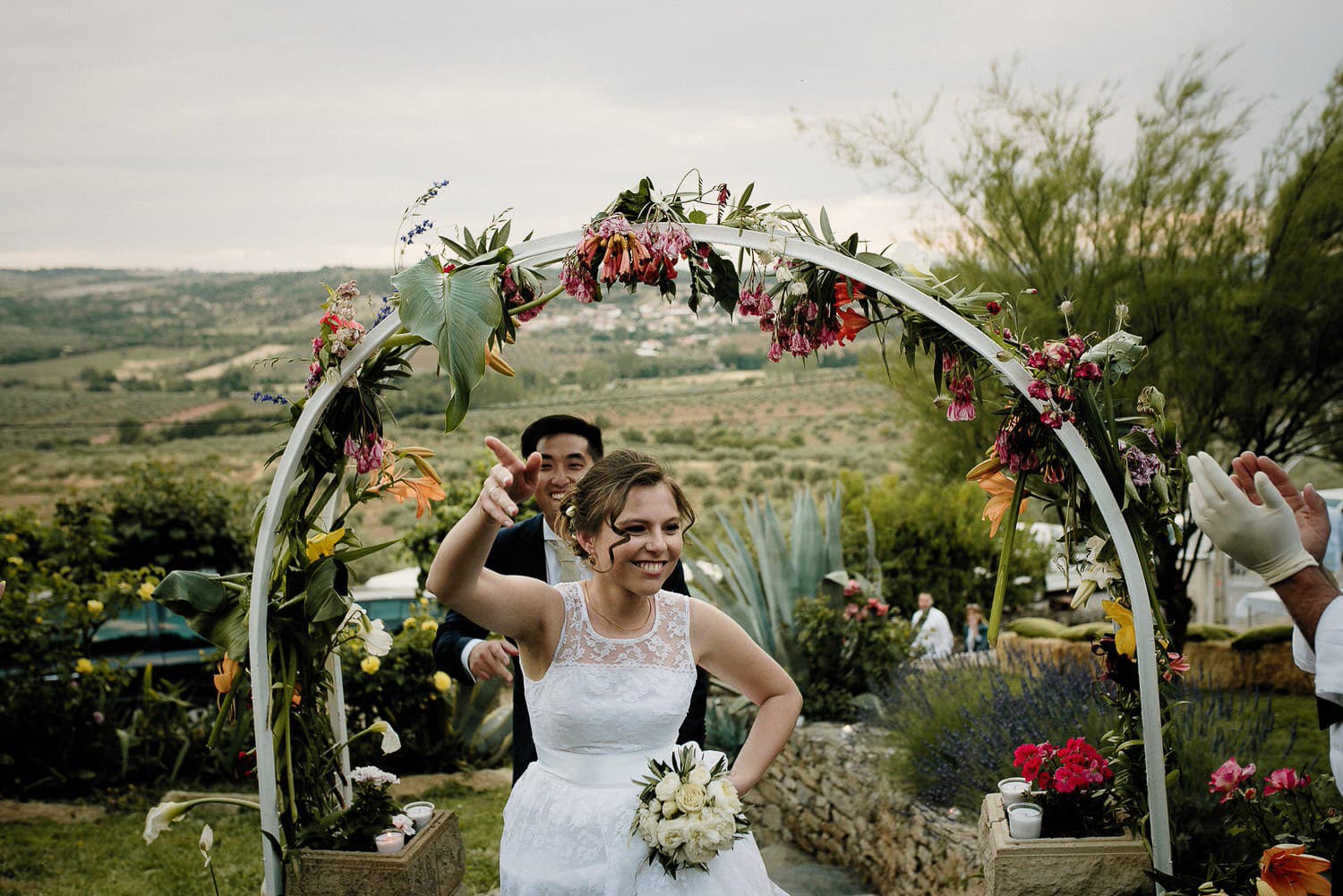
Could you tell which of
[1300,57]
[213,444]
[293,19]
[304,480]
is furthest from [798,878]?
[293,19]

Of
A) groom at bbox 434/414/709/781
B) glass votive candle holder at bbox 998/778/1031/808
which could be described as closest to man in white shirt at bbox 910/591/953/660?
glass votive candle holder at bbox 998/778/1031/808

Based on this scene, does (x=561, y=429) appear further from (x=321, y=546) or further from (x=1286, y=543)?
(x=1286, y=543)

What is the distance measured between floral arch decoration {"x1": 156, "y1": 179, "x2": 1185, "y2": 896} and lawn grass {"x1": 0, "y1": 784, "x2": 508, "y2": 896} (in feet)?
8.39

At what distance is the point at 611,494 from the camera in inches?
93.1

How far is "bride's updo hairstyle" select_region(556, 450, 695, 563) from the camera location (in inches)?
92.7

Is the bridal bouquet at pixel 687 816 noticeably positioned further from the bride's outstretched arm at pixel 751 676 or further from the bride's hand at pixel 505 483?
the bride's hand at pixel 505 483

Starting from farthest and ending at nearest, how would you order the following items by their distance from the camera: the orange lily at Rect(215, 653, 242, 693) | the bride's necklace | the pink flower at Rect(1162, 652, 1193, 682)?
the orange lily at Rect(215, 653, 242, 693)
the pink flower at Rect(1162, 652, 1193, 682)
the bride's necklace

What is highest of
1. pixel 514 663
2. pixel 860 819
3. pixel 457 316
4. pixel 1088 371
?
pixel 457 316

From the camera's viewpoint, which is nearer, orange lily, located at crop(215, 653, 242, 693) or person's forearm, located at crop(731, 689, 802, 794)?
person's forearm, located at crop(731, 689, 802, 794)

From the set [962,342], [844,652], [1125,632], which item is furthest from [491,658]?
[844,652]

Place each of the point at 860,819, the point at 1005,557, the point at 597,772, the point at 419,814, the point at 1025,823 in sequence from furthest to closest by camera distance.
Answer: the point at 860,819, the point at 419,814, the point at 1025,823, the point at 1005,557, the point at 597,772

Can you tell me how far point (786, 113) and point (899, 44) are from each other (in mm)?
14495

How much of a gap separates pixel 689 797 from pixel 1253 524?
55.6 inches

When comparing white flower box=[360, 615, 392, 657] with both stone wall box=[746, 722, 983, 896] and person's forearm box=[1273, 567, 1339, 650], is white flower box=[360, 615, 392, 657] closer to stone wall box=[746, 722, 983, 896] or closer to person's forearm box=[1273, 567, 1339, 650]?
stone wall box=[746, 722, 983, 896]
